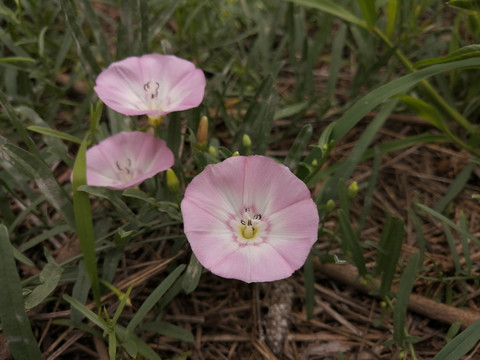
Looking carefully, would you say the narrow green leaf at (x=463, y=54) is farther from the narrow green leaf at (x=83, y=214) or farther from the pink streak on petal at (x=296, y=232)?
the narrow green leaf at (x=83, y=214)

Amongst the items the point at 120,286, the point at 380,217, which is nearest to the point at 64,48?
the point at 120,286

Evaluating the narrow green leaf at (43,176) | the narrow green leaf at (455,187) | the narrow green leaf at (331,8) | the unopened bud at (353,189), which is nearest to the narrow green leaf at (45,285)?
the narrow green leaf at (43,176)

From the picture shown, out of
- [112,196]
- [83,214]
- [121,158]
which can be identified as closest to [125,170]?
[121,158]

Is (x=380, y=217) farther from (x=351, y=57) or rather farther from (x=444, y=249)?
(x=351, y=57)

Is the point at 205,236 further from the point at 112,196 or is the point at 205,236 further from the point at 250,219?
the point at 112,196

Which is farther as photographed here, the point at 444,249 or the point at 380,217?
the point at 380,217

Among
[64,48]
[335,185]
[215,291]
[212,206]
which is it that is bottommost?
[215,291]
